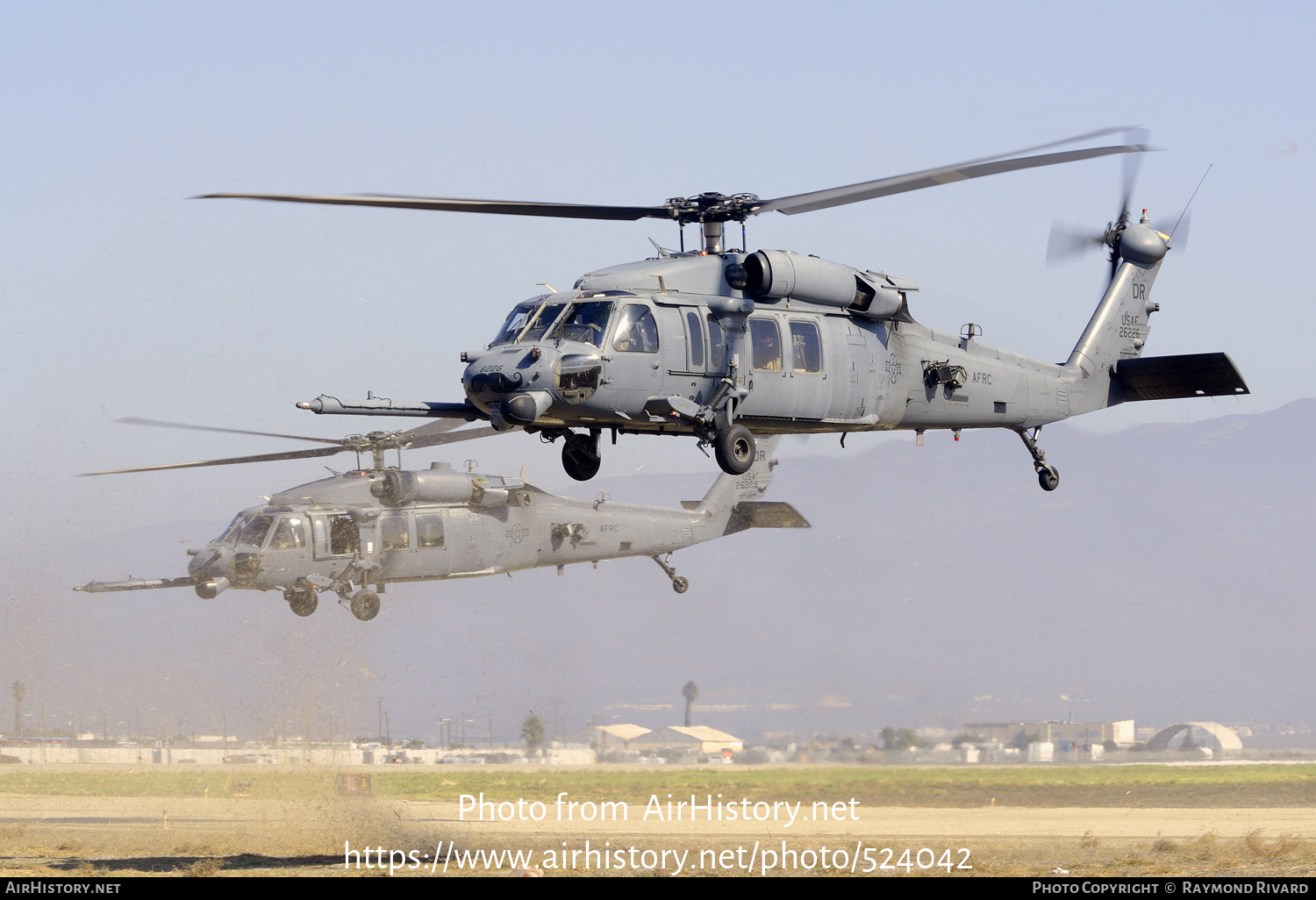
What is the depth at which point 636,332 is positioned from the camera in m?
16.6

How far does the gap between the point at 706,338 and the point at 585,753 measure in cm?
3367

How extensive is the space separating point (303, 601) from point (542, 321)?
1416cm

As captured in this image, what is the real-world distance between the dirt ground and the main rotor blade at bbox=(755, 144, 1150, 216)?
43.4 feet

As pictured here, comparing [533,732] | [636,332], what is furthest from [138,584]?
[533,732]

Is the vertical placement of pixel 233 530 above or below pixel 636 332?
below

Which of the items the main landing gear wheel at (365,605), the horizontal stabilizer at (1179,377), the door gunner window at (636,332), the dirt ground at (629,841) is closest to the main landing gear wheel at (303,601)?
the main landing gear wheel at (365,605)

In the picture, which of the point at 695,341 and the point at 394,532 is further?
the point at 394,532

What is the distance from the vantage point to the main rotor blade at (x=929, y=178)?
1677 centimetres

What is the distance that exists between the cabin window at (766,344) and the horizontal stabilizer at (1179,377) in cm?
731

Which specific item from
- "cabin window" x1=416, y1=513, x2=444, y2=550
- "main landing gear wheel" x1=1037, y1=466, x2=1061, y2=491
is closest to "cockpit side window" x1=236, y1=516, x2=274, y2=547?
"cabin window" x1=416, y1=513, x2=444, y2=550

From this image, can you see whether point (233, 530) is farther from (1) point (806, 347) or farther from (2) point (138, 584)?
(1) point (806, 347)

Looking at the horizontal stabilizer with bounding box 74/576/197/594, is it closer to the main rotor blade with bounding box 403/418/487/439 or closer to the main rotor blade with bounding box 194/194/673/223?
the main rotor blade with bounding box 403/418/487/439

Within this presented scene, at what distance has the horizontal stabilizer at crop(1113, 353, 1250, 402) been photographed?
68.4 ft

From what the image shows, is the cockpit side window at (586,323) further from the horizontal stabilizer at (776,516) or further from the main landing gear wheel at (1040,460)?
the horizontal stabilizer at (776,516)
